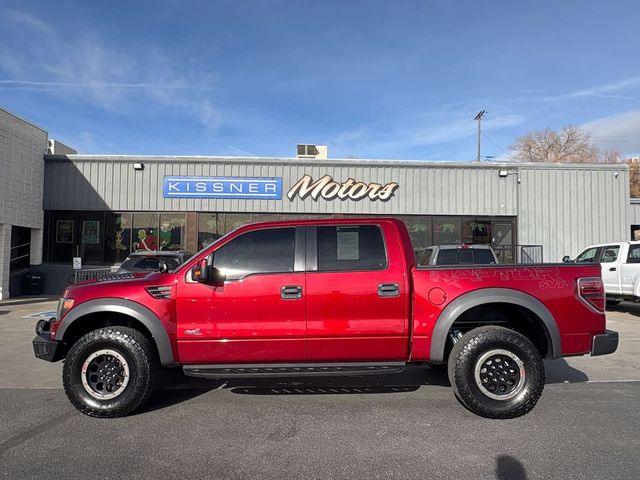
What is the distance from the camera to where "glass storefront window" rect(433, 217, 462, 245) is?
17375 millimetres

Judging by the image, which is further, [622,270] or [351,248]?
[622,270]

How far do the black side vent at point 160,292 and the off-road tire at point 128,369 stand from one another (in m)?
0.45

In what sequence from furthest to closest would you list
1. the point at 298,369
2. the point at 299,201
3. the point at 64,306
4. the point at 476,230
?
the point at 476,230
the point at 299,201
the point at 64,306
the point at 298,369

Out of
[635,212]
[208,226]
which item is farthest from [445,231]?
[208,226]

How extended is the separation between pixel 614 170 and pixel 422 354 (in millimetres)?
17196

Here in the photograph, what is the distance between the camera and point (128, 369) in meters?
4.45

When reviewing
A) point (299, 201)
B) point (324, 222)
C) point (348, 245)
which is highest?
point (299, 201)

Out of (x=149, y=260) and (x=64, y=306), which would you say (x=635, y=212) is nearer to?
(x=149, y=260)

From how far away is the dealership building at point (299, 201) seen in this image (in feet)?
55.8

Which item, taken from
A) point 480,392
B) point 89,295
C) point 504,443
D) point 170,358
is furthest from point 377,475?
point 89,295

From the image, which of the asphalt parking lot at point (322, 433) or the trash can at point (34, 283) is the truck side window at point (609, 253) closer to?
the asphalt parking lot at point (322, 433)

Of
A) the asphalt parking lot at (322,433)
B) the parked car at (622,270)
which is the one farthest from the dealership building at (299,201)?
the asphalt parking lot at (322,433)

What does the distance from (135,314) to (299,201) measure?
13.1 meters

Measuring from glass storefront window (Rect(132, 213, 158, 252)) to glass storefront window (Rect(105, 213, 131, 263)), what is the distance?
25cm
